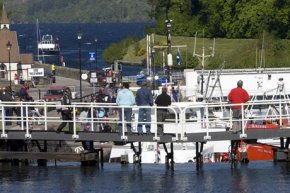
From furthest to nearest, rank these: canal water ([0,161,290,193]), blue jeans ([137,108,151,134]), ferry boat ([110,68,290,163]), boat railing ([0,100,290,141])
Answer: ferry boat ([110,68,290,163]) < blue jeans ([137,108,151,134]) < boat railing ([0,100,290,141]) < canal water ([0,161,290,193])

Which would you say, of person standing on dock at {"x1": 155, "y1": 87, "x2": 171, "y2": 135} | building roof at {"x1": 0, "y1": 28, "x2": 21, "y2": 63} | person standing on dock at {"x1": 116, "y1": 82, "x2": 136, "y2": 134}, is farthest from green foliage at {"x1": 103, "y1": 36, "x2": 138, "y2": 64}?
person standing on dock at {"x1": 116, "y1": 82, "x2": 136, "y2": 134}

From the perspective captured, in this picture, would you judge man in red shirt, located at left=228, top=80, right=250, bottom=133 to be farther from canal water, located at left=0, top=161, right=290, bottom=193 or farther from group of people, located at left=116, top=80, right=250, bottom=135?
canal water, located at left=0, top=161, right=290, bottom=193

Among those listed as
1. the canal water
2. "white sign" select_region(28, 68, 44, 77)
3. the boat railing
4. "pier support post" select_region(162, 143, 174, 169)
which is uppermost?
"white sign" select_region(28, 68, 44, 77)

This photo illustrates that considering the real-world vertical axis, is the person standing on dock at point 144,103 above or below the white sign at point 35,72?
below

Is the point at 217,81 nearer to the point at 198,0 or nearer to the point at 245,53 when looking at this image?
the point at 245,53

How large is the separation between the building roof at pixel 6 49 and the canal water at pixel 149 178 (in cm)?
6728

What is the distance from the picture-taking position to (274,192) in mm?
39125

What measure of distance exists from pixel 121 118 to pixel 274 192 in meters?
8.23

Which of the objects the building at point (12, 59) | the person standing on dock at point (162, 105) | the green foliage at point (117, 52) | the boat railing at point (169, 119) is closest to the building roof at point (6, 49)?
the building at point (12, 59)

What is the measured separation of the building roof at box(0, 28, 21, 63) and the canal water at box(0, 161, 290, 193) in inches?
2649

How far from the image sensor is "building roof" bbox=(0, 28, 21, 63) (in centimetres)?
11394

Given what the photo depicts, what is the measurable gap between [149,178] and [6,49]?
2947 inches

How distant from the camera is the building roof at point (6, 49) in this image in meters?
114

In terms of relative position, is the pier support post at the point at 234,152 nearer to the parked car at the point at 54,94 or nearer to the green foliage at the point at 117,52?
the parked car at the point at 54,94
